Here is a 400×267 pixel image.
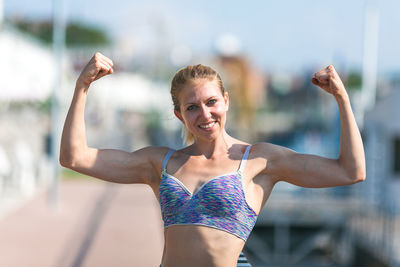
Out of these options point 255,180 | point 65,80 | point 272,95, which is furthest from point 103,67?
point 272,95

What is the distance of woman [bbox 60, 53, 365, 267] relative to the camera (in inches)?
90.1

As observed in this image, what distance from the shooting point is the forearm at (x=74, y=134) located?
240 centimetres

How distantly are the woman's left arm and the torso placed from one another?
79 mm

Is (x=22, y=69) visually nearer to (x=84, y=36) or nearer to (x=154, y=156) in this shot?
(x=154, y=156)

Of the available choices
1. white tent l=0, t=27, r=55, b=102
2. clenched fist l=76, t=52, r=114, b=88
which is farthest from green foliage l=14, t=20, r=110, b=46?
clenched fist l=76, t=52, r=114, b=88

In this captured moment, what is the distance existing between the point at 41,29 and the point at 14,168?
1969cm

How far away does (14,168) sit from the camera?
14.8m

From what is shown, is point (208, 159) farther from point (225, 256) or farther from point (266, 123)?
point (266, 123)

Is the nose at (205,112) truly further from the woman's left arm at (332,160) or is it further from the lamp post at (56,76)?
the lamp post at (56,76)

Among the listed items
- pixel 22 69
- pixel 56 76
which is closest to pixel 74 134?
pixel 56 76

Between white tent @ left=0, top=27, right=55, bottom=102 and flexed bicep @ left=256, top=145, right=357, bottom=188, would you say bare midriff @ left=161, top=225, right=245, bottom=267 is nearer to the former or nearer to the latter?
flexed bicep @ left=256, top=145, right=357, bottom=188

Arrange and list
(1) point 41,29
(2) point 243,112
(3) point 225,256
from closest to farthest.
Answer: (3) point 225,256 < (1) point 41,29 < (2) point 243,112

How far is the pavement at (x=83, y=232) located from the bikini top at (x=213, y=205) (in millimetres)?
4411

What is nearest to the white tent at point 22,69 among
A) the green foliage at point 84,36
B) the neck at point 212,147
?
the neck at point 212,147
